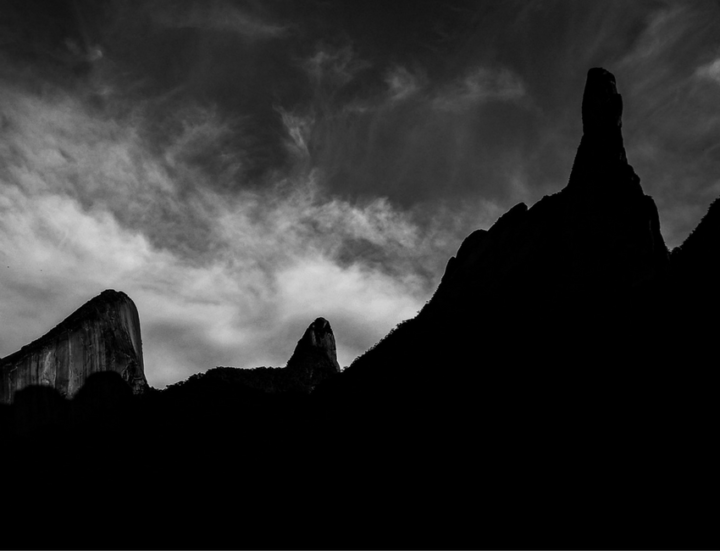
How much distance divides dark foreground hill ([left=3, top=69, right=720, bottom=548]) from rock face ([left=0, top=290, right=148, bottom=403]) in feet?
3.64

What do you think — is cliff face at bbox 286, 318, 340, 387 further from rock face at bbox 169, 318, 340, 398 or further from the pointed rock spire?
the pointed rock spire

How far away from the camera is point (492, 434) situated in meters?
21.0

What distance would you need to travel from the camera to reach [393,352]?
3797cm

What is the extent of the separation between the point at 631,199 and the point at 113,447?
32.0 meters

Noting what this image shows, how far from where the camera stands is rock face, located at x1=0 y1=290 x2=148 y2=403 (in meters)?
22.2

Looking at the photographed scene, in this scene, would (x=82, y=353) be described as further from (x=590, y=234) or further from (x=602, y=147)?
Answer: (x=602, y=147)

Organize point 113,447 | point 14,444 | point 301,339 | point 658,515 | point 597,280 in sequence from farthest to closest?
point 301,339 < point 597,280 < point 113,447 < point 14,444 < point 658,515

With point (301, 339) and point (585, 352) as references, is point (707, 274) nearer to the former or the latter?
point (585, 352)

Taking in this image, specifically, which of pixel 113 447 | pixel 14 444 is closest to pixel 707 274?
pixel 113 447

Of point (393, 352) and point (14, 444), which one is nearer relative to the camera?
point (14, 444)

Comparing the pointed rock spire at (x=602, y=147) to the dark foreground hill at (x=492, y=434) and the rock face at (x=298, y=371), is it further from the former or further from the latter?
the rock face at (x=298, y=371)

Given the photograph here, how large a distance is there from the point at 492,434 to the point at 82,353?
60.6 feet

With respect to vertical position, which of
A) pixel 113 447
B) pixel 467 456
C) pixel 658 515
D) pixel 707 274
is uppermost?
pixel 707 274

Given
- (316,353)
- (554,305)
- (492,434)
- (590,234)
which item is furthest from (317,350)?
(492,434)
